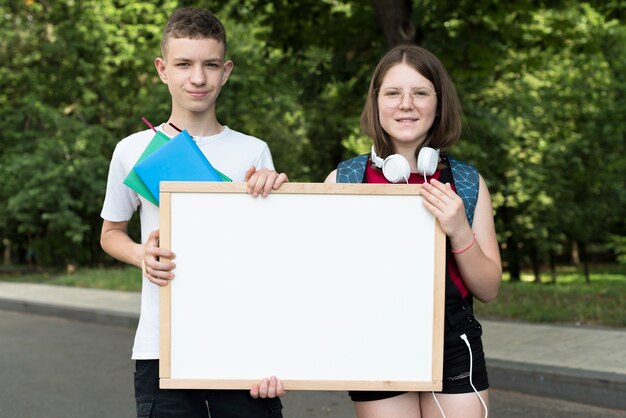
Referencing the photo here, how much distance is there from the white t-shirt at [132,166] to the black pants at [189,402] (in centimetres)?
7

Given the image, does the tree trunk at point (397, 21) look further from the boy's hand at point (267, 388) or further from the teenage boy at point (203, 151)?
the boy's hand at point (267, 388)

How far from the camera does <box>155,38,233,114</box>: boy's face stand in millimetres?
2676

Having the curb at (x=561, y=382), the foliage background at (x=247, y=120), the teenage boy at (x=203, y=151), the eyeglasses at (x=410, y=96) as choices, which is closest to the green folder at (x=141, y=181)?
the teenage boy at (x=203, y=151)

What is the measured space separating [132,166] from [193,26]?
50 centimetres

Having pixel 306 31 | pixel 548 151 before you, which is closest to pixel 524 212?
pixel 548 151

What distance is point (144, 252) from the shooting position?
98.8 inches

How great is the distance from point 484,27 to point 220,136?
9195 mm

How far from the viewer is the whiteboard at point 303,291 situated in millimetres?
2445

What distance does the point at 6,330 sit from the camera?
39.7 ft

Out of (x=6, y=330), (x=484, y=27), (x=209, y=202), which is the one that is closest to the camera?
(x=209, y=202)

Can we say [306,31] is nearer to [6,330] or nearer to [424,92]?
[6,330]

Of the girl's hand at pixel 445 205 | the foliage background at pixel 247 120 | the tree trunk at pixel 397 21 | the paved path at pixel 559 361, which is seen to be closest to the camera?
the girl's hand at pixel 445 205

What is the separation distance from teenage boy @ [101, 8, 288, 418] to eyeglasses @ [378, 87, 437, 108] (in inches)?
17.2

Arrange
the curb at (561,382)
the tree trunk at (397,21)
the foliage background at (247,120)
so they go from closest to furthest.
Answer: the curb at (561,382)
the tree trunk at (397,21)
the foliage background at (247,120)
